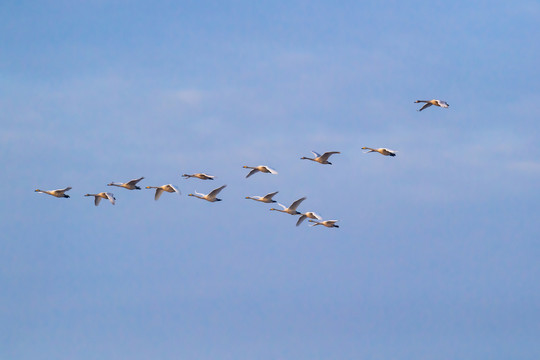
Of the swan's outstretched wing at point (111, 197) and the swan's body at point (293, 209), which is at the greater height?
the swan's body at point (293, 209)

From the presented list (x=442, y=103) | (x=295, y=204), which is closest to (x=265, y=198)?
(x=295, y=204)

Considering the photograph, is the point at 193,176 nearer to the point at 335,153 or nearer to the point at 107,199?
the point at 107,199

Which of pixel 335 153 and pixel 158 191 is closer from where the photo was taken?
pixel 335 153

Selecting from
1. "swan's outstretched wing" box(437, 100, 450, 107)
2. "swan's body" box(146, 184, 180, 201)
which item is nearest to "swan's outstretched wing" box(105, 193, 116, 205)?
"swan's body" box(146, 184, 180, 201)

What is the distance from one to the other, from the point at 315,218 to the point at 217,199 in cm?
1205

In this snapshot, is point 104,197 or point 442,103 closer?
point 442,103

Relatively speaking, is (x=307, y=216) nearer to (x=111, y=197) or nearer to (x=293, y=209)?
(x=293, y=209)

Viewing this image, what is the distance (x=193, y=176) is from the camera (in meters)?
127

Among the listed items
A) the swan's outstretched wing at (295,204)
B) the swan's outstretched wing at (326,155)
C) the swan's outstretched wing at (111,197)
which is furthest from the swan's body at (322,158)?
the swan's outstretched wing at (111,197)

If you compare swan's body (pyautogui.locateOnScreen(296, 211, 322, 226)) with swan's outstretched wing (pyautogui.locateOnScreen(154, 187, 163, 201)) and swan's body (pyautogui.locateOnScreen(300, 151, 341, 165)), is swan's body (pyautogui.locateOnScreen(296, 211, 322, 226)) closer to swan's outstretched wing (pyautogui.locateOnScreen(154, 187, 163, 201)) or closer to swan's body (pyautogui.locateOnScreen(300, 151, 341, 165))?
swan's body (pyautogui.locateOnScreen(300, 151, 341, 165))


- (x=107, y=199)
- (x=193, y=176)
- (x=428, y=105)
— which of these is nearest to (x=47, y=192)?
(x=107, y=199)

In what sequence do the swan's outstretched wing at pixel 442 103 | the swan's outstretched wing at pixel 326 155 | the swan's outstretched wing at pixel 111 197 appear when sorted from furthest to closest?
1. the swan's outstretched wing at pixel 111 197
2. the swan's outstretched wing at pixel 326 155
3. the swan's outstretched wing at pixel 442 103

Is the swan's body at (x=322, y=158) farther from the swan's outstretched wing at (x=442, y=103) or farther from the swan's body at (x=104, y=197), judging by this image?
the swan's body at (x=104, y=197)

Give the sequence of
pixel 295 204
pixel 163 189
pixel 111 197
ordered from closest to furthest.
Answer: pixel 111 197 < pixel 163 189 < pixel 295 204
